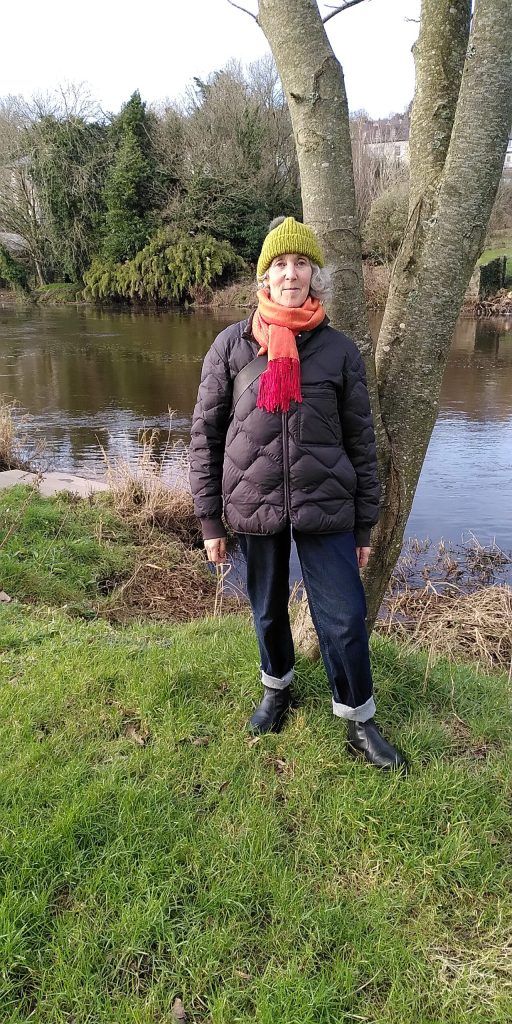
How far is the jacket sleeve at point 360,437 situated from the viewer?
2578 mm

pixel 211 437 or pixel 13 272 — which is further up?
pixel 13 272

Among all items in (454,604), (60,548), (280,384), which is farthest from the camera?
(60,548)

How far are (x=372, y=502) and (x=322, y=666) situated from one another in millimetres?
1021

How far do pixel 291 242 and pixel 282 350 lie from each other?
41 centimetres

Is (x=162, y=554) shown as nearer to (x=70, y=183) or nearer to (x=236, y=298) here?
(x=236, y=298)

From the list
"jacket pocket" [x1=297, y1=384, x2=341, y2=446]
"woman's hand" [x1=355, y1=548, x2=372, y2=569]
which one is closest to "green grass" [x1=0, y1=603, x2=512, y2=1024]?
"woman's hand" [x1=355, y1=548, x2=372, y2=569]

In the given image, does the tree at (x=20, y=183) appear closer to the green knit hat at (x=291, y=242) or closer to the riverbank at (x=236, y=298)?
the riverbank at (x=236, y=298)

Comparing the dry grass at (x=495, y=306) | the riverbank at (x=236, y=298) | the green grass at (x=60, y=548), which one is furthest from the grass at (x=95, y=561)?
the dry grass at (x=495, y=306)

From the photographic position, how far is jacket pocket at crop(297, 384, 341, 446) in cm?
250

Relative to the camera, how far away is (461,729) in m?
3.14

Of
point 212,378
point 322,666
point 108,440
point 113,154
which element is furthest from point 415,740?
point 113,154

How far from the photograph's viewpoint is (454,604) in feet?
19.3

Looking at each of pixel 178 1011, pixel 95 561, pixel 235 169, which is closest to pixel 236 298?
pixel 235 169

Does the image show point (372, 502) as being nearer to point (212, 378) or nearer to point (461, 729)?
point (212, 378)
